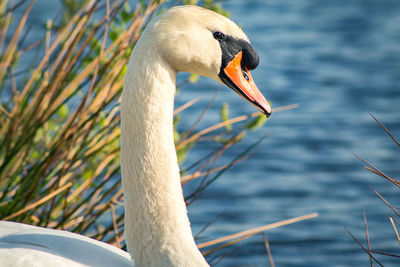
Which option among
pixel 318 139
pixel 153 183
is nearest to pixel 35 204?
pixel 153 183

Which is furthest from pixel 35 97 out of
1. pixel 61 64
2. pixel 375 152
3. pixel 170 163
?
pixel 375 152

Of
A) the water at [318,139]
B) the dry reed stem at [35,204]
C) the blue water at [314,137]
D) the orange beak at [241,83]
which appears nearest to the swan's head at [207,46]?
the orange beak at [241,83]

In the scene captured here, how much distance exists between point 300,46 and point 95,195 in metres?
6.62

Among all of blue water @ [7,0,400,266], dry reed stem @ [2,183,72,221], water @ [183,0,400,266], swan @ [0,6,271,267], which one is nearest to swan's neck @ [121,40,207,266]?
swan @ [0,6,271,267]

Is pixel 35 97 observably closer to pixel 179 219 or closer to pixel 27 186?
pixel 27 186

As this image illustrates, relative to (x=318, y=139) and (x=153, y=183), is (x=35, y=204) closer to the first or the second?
(x=153, y=183)

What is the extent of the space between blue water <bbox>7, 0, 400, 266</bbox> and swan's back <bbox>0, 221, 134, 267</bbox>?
5.74 feet

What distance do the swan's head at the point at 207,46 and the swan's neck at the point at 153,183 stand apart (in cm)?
7

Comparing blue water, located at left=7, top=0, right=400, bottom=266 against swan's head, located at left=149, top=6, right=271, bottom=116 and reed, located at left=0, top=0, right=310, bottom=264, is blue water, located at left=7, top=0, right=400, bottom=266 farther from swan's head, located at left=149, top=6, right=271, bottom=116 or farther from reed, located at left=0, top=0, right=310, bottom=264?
swan's head, located at left=149, top=6, right=271, bottom=116

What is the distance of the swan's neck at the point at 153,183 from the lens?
2.39m

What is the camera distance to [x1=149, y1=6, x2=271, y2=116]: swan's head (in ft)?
7.79

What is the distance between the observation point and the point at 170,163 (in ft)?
8.06

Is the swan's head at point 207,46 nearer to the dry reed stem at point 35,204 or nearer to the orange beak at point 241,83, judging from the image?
the orange beak at point 241,83

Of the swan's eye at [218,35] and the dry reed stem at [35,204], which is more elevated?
the swan's eye at [218,35]
